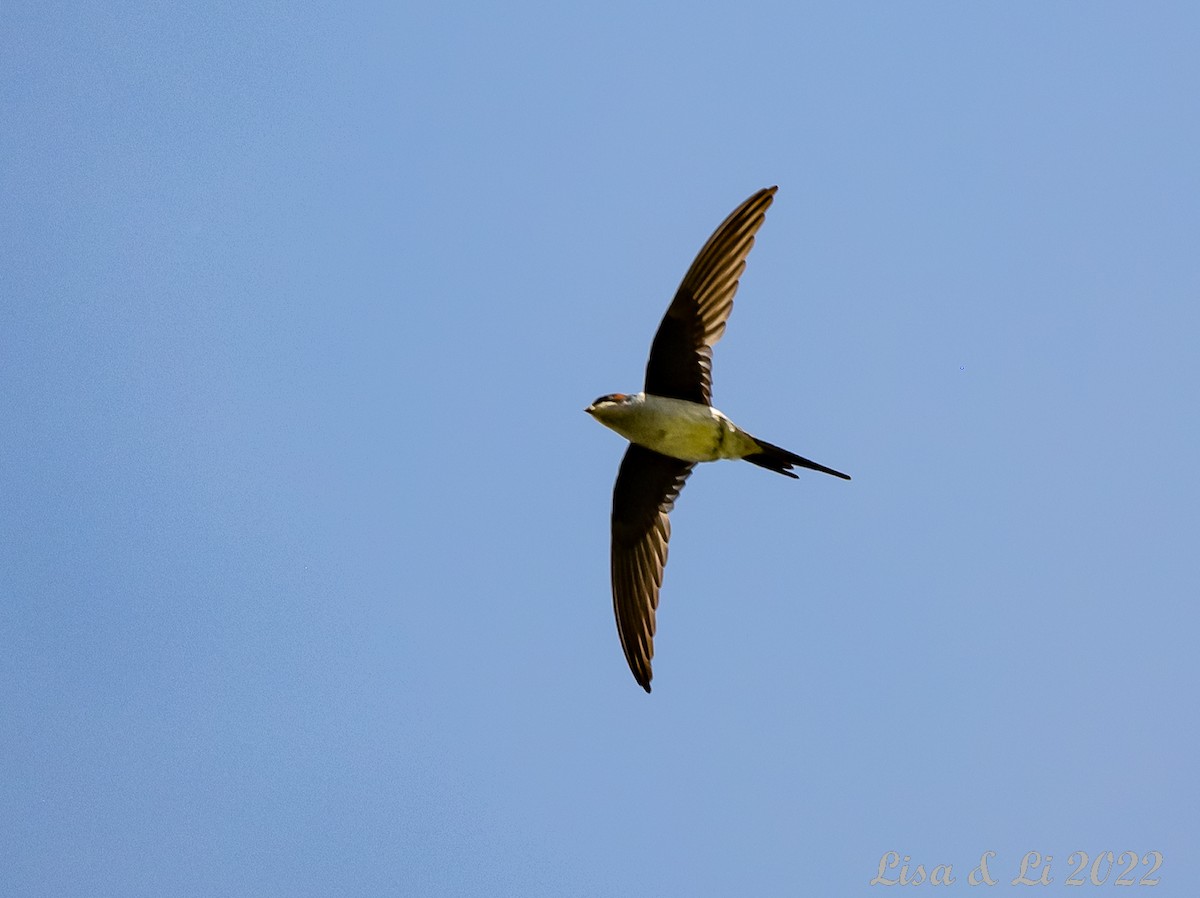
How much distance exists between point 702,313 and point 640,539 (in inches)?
47.5

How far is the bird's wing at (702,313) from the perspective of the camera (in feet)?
21.8

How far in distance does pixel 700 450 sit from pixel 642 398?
14.3 inches

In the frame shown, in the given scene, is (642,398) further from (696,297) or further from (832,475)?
(832,475)

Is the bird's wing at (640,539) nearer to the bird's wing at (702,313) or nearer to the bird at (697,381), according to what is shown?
the bird at (697,381)

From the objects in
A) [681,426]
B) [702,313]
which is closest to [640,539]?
[681,426]

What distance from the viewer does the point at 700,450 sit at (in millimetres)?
6793

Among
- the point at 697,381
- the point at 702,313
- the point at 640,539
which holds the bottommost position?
the point at 640,539

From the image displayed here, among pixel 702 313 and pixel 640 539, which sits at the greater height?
pixel 702 313

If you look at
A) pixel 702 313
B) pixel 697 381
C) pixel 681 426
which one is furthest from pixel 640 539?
pixel 702 313

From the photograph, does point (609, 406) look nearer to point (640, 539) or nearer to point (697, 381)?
point (697, 381)

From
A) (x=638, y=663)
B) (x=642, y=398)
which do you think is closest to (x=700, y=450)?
(x=642, y=398)

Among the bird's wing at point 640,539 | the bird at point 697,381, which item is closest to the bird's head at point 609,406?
the bird at point 697,381

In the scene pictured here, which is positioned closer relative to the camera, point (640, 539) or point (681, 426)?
point (681, 426)

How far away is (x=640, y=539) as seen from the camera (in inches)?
285
